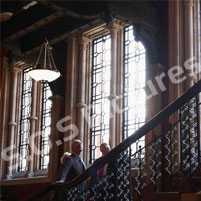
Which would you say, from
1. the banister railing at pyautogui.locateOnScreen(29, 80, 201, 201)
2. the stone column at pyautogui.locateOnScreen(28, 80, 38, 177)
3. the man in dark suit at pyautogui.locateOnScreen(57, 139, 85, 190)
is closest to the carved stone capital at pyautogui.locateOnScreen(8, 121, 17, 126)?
the stone column at pyautogui.locateOnScreen(28, 80, 38, 177)

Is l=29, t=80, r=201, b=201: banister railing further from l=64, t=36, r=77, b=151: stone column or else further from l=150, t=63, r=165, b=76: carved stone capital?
l=64, t=36, r=77, b=151: stone column

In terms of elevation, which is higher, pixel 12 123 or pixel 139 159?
pixel 12 123

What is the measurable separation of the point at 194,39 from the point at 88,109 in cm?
340

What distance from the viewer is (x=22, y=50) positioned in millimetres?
12086

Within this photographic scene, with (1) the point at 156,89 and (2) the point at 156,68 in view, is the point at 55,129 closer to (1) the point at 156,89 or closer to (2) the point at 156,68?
(1) the point at 156,89

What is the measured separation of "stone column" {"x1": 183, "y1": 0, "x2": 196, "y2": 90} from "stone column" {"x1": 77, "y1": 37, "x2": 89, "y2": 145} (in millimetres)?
3209

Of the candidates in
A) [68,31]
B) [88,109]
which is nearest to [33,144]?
[88,109]

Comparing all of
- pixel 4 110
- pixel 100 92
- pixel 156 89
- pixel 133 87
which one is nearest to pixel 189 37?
pixel 156 89

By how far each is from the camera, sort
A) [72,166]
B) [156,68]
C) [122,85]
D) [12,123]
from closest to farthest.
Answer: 1. [72,166]
2. [156,68]
3. [122,85]
4. [12,123]

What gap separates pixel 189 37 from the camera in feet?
28.1

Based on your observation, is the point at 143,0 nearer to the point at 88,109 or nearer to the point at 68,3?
the point at 68,3

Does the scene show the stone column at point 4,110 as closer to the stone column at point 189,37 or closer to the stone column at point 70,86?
the stone column at point 70,86

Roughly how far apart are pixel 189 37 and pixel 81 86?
133 inches

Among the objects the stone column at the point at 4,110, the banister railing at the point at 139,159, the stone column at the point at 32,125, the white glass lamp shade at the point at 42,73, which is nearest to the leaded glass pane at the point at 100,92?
the stone column at the point at 32,125
